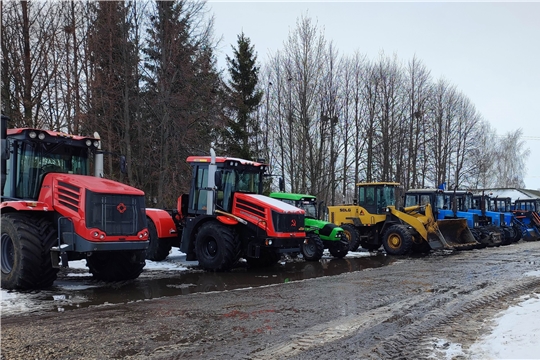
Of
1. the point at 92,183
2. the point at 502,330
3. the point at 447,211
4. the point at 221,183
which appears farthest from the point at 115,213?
the point at 447,211

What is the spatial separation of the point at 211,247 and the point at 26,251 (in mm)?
4882

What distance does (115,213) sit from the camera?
9.57 metres

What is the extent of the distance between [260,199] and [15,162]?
18.8 ft

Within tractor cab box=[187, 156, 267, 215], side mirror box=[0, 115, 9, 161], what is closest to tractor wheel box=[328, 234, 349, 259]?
tractor cab box=[187, 156, 267, 215]

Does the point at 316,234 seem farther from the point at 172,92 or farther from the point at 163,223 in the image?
the point at 172,92

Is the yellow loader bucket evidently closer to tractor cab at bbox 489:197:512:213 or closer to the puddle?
the puddle

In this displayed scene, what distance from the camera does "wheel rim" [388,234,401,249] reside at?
18.6 meters

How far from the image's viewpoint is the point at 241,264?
14.4m

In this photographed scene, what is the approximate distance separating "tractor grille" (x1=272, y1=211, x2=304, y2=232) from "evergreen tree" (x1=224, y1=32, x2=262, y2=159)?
17.6m

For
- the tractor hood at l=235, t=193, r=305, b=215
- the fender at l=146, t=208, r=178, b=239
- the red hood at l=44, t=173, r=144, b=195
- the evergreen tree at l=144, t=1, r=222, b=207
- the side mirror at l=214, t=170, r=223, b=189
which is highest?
the evergreen tree at l=144, t=1, r=222, b=207

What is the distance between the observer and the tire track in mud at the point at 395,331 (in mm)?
5402

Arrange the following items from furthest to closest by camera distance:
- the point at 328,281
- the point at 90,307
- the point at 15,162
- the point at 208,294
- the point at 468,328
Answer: the point at 328,281, the point at 15,162, the point at 208,294, the point at 90,307, the point at 468,328

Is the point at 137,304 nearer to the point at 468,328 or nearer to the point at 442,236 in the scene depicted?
the point at 468,328

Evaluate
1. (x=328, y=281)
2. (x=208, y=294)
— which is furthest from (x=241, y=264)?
(x=208, y=294)
